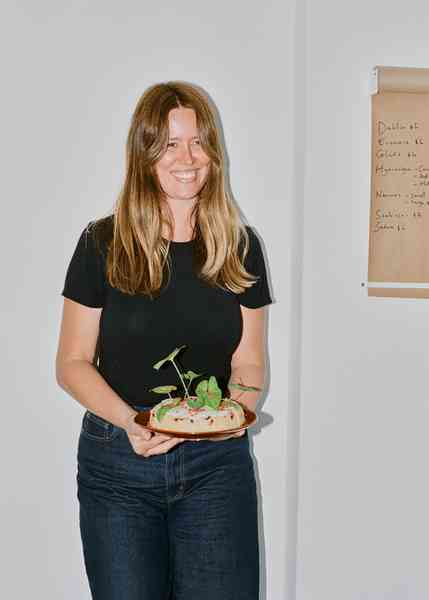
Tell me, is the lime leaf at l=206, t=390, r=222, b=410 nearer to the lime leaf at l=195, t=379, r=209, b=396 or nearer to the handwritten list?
the lime leaf at l=195, t=379, r=209, b=396

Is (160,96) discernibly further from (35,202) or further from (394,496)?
(394,496)

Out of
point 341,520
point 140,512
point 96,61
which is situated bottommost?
point 341,520

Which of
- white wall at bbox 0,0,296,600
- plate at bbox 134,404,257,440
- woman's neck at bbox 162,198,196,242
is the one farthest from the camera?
white wall at bbox 0,0,296,600

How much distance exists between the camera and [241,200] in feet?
6.34

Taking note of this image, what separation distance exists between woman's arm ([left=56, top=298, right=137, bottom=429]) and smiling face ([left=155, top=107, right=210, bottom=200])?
0.92 ft

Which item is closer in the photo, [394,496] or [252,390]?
[252,390]

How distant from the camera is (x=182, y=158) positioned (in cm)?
137

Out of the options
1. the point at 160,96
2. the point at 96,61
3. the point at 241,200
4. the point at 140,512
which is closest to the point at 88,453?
the point at 140,512

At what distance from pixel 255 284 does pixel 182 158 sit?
293 mm

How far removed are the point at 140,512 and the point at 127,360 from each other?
277 mm

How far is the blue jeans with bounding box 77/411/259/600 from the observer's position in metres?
1.32

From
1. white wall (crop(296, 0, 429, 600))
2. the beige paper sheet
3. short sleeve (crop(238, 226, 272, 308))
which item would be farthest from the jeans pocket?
the beige paper sheet

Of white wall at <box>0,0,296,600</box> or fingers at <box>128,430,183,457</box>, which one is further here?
white wall at <box>0,0,296,600</box>

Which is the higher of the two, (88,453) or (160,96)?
(160,96)
